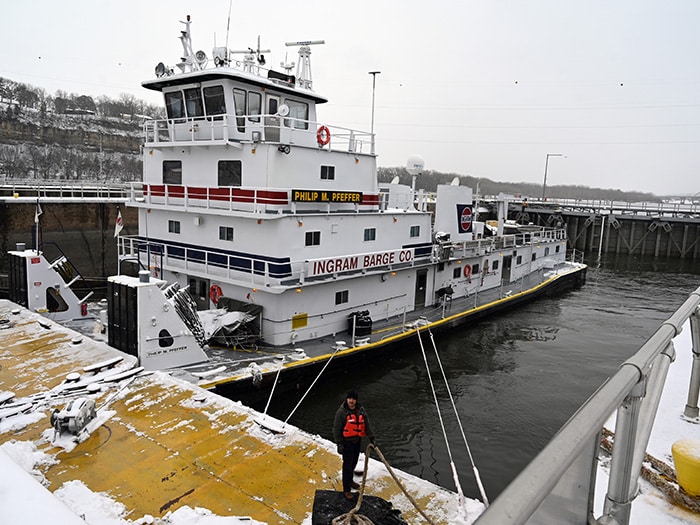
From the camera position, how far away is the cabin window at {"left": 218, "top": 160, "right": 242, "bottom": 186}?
1551 cm

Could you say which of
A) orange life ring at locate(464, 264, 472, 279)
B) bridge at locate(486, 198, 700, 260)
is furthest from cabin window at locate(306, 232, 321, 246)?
bridge at locate(486, 198, 700, 260)

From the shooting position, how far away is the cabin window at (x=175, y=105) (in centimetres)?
1697

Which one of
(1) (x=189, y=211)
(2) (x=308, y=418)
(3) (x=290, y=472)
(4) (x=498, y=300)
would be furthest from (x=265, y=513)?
(4) (x=498, y=300)

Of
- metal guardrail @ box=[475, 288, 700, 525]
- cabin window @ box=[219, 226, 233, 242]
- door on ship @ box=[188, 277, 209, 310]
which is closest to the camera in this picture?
metal guardrail @ box=[475, 288, 700, 525]

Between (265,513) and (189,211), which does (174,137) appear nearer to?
(189,211)

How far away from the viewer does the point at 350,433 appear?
265 inches

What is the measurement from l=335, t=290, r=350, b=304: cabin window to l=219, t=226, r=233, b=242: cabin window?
3903mm

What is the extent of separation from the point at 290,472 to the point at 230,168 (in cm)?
1072

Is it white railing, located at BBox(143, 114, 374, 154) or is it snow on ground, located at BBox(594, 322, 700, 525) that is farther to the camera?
white railing, located at BBox(143, 114, 374, 154)

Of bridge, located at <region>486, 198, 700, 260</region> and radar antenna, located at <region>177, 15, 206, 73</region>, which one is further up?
radar antenna, located at <region>177, 15, 206, 73</region>

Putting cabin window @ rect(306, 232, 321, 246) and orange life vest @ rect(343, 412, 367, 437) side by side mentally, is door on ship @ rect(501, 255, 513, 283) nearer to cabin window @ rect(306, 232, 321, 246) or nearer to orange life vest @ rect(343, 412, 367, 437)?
cabin window @ rect(306, 232, 321, 246)

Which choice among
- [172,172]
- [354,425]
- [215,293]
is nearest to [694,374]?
[354,425]

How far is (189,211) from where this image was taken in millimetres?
15891

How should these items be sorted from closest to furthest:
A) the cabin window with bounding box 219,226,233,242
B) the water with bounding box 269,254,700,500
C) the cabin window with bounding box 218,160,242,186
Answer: the water with bounding box 269,254,700,500 < the cabin window with bounding box 218,160,242,186 < the cabin window with bounding box 219,226,233,242
